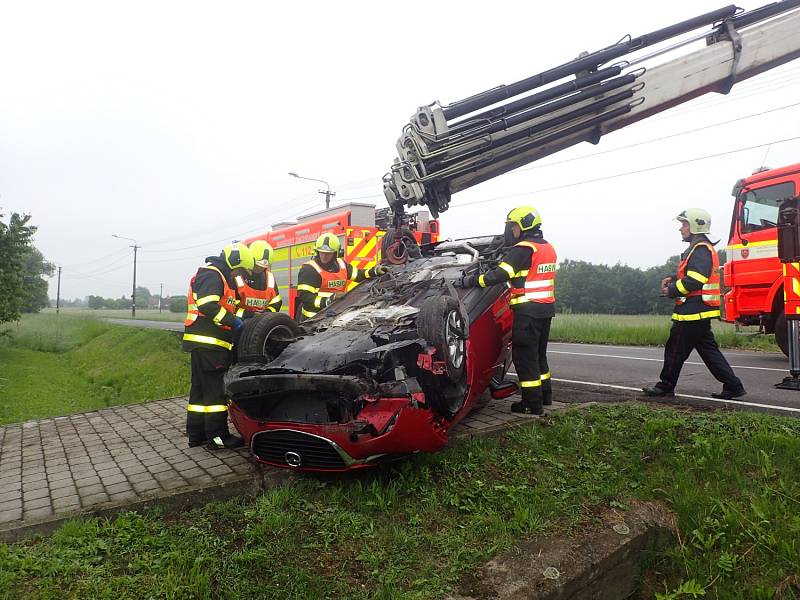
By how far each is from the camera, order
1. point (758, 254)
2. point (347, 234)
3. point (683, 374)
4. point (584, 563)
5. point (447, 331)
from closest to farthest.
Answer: point (584, 563) → point (447, 331) → point (683, 374) → point (758, 254) → point (347, 234)

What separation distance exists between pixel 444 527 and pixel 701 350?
3.70 meters

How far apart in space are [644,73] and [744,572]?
15.3 ft

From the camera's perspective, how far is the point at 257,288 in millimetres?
4969

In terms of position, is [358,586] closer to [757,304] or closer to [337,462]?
[337,462]

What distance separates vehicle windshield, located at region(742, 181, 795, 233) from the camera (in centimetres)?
812

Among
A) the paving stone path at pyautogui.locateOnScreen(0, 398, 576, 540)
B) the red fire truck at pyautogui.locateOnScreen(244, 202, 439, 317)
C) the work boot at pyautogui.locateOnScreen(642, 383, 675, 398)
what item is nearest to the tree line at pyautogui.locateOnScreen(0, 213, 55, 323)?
the red fire truck at pyautogui.locateOnScreen(244, 202, 439, 317)

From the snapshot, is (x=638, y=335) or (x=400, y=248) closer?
(x=400, y=248)

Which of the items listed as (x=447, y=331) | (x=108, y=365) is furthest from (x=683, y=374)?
Result: (x=108, y=365)

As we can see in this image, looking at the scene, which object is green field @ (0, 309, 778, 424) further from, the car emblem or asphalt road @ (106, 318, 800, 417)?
the car emblem

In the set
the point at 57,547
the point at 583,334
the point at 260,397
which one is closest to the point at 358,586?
the point at 260,397

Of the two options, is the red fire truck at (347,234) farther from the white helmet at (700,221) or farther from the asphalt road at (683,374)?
the white helmet at (700,221)

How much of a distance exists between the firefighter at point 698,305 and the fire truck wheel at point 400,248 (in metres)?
2.66

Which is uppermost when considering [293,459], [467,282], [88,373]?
[467,282]

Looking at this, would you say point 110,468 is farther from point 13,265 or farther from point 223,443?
point 13,265
